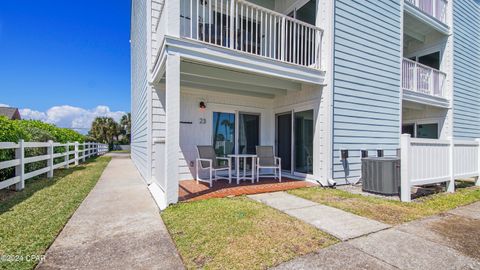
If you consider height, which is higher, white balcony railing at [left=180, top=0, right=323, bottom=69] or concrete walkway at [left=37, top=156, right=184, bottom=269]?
white balcony railing at [left=180, top=0, right=323, bottom=69]

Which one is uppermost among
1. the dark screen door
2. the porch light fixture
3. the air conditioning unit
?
the porch light fixture

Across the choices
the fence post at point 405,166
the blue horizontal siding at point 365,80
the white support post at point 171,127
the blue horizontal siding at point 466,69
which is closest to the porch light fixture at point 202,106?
the white support post at point 171,127

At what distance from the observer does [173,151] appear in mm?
4215

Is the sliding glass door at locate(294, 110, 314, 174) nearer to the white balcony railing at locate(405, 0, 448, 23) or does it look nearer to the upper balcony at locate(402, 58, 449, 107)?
the upper balcony at locate(402, 58, 449, 107)

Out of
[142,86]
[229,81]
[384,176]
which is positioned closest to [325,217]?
[384,176]

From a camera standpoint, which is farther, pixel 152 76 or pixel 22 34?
pixel 22 34

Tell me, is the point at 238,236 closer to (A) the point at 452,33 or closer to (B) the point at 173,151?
(B) the point at 173,151

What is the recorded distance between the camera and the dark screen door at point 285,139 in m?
7.41

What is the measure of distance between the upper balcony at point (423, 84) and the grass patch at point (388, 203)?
3.65 meters

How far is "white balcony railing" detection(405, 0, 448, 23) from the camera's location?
8.80 m

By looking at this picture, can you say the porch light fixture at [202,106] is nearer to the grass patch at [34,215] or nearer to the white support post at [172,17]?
the white support post at [172,17]

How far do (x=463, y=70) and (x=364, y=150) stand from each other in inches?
287

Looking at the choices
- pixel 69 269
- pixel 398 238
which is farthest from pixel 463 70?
pixel 69 269

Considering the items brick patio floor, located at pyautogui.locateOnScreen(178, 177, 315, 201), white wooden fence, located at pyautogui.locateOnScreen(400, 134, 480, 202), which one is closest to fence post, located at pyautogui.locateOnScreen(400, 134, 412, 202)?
white wooden fence, located at pyautogui.locateOnScreen(400, 134, 480, 202)
